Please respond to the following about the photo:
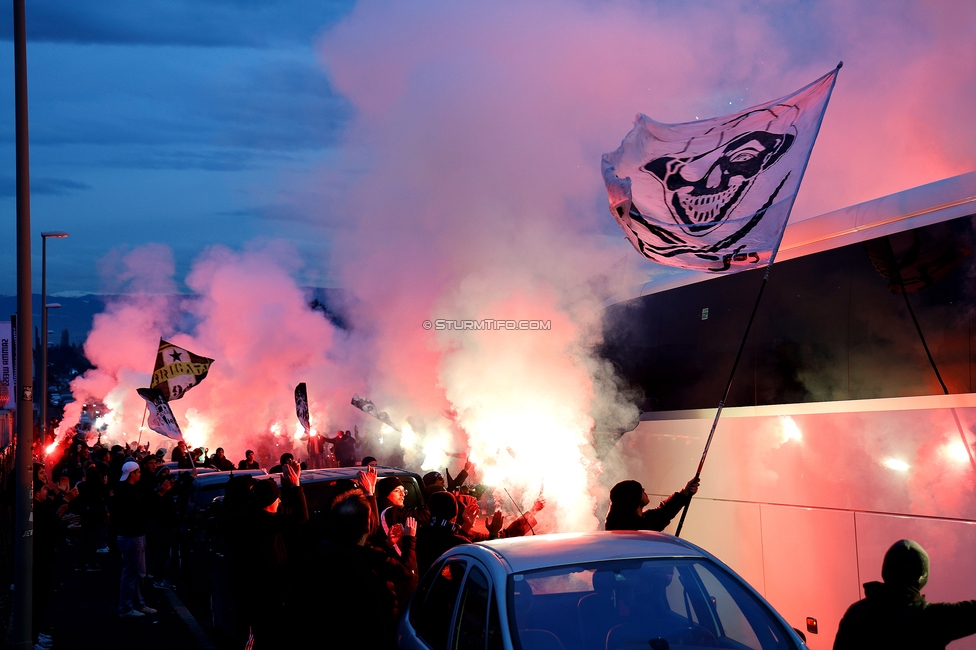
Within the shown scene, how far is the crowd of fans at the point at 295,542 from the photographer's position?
4.15 m

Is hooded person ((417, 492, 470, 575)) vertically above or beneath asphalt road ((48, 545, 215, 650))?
above

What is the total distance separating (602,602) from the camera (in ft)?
12.8

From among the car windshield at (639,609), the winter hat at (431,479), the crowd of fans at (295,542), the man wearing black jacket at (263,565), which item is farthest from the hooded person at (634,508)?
the winter hat at (431,479)

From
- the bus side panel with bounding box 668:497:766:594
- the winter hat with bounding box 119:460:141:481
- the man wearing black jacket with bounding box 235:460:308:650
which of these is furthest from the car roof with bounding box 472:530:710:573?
the winter hat with bounding box 119:460:141:481

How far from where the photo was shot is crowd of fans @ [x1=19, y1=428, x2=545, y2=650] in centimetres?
415

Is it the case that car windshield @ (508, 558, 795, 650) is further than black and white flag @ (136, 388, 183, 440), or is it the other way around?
black and white flag @ (136, 388, 183, 440)

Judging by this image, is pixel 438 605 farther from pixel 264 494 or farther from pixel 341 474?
pixel 341 474

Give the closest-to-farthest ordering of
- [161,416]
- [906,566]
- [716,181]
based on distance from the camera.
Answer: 1. [906,566]
2. [716,181]
3. [161,416]

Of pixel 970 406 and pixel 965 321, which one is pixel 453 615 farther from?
pixel 965 321

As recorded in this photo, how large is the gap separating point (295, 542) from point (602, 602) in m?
3.79

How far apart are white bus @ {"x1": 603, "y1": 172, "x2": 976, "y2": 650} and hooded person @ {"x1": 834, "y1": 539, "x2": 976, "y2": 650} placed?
1.87 meters

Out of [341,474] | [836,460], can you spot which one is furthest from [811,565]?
[341,474]

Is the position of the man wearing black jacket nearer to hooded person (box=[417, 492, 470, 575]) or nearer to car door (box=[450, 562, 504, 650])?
hooded person (box=[417, 492, 470, 575])

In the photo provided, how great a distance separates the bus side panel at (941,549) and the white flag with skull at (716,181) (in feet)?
6.70
